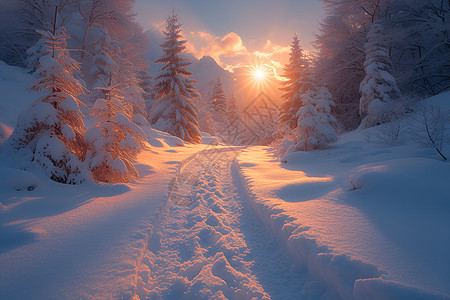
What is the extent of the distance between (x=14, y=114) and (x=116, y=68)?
1140cm

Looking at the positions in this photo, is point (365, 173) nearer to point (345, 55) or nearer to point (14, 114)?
point (14, 114)

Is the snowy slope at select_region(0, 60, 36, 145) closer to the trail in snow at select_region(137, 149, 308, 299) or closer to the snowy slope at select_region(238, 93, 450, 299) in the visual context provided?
the trail in snow at select_region(137, 149, 308, 299)

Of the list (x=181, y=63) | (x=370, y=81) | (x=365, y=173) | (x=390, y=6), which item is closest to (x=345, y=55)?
(x=390, y=6)

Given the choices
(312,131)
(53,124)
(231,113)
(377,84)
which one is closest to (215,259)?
(53,124)

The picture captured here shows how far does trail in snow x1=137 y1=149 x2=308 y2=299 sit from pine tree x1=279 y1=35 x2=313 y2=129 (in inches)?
607

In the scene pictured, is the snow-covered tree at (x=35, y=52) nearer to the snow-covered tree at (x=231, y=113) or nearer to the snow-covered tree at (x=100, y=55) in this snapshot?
the snow-covered tree at (x=100, y=55)

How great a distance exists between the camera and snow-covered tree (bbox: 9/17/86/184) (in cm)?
425

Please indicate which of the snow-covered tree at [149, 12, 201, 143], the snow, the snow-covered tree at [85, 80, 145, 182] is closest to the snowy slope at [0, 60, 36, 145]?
the snow

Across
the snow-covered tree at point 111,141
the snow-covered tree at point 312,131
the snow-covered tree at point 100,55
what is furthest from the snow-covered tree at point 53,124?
the snow-covered tree at point 100,55

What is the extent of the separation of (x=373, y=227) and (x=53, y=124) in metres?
6.69

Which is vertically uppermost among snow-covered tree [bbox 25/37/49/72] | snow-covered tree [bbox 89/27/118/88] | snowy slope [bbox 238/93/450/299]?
snow-covered tree [bbox 89/27/118/88]

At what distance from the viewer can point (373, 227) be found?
270cm

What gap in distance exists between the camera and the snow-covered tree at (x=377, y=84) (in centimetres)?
1006

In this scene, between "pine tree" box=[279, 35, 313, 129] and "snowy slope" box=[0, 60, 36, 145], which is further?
"pine tree" box=[279, 35, 313, 129]
